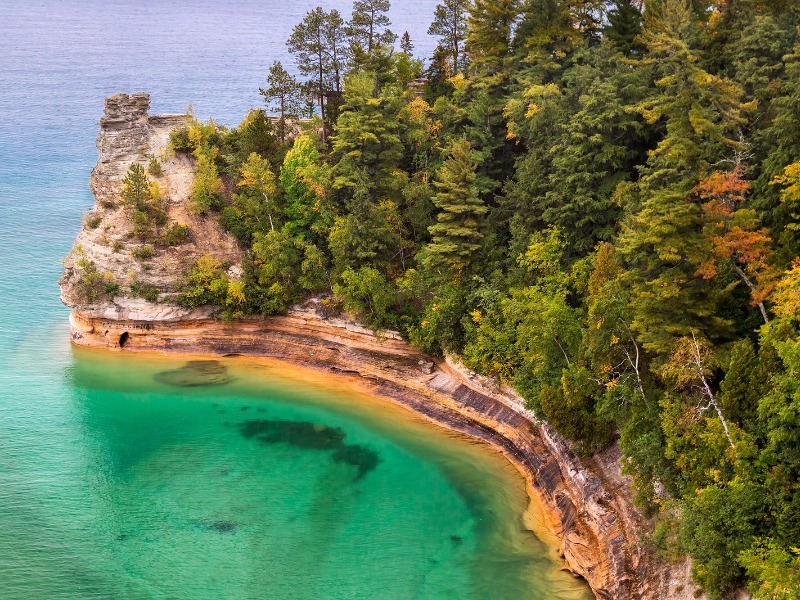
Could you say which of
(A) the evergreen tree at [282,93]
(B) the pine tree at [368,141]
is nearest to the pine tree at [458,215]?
(B) the pine tree at [368,141]

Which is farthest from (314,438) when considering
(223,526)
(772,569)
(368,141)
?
(772,569)

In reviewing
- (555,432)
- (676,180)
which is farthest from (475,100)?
(555,432)

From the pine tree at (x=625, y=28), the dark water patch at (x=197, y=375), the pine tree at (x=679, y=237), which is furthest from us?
the dark water patch at (x=197, y=375)

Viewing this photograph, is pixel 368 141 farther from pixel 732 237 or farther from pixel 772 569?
pixel 772 569

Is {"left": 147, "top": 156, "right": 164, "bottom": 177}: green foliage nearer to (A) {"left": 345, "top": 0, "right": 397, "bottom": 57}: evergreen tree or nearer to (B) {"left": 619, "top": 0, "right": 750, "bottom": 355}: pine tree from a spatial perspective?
(A) {"left": 345, "top": 0, "right": 397, "bottom": 57}: evergreen tree

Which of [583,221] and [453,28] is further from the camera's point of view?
[453,28]

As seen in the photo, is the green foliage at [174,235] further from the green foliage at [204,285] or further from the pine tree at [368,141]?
the pine tree at [368,141]

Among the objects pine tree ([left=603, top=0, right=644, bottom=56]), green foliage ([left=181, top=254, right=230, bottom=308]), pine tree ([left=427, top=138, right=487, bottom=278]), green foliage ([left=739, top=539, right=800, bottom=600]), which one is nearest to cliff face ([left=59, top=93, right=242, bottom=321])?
green foliage ([left=181, top=254, right=230, bottom=308])

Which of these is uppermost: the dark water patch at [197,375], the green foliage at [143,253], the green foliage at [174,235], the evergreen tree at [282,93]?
the evergreen tree at [282,93]

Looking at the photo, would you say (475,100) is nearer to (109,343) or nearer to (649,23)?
(649,23)
